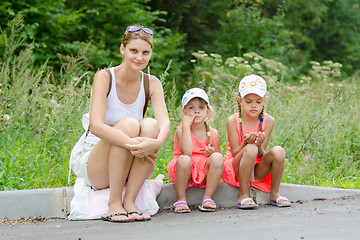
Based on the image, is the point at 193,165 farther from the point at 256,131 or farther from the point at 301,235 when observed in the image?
the point at 301,235

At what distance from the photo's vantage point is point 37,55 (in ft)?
34.9

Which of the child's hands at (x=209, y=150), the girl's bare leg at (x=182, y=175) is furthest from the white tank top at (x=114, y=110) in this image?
the child's hands at (x=209, y=150)

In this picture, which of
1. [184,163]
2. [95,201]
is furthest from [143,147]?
[95,201]

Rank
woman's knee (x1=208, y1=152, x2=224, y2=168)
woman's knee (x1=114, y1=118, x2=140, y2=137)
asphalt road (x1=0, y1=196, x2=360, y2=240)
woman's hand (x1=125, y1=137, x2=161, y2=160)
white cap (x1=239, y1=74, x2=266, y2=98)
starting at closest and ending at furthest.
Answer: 1. asphalt road (x1=0, y1=196, x2=360, y2=240)
2. woman's hand (x1=125, y1=137, x2=161, y2=160)
3. woman's knee (x1=114, y1=118, x2=140, y2=137)
4. woman's knee (x1=208, y1=152, x2=224, y2=168)
5. white cap (x1=239, y1=74, x2=266, y2=98)

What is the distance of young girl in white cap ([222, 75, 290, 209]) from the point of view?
461 centimetres

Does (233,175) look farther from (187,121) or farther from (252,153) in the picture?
(187,121)

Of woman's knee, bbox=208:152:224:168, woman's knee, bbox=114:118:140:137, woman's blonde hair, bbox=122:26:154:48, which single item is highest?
woman's blonde hair, bbox=122:26:154:48

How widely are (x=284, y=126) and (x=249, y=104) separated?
1.87m

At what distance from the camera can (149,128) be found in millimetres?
4246

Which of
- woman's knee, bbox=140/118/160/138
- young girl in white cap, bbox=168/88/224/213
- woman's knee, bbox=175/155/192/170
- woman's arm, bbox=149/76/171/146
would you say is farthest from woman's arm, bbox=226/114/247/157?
woman's knee, bbox=140/118/160/138

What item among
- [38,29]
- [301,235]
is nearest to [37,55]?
[38,29]

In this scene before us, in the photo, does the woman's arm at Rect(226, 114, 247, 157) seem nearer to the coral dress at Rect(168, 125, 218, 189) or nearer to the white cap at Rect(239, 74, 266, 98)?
the coral dress at Rect(168, 125, 218, 189)

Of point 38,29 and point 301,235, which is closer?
point 301,235

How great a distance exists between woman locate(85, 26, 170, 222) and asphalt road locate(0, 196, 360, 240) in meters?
0.27
